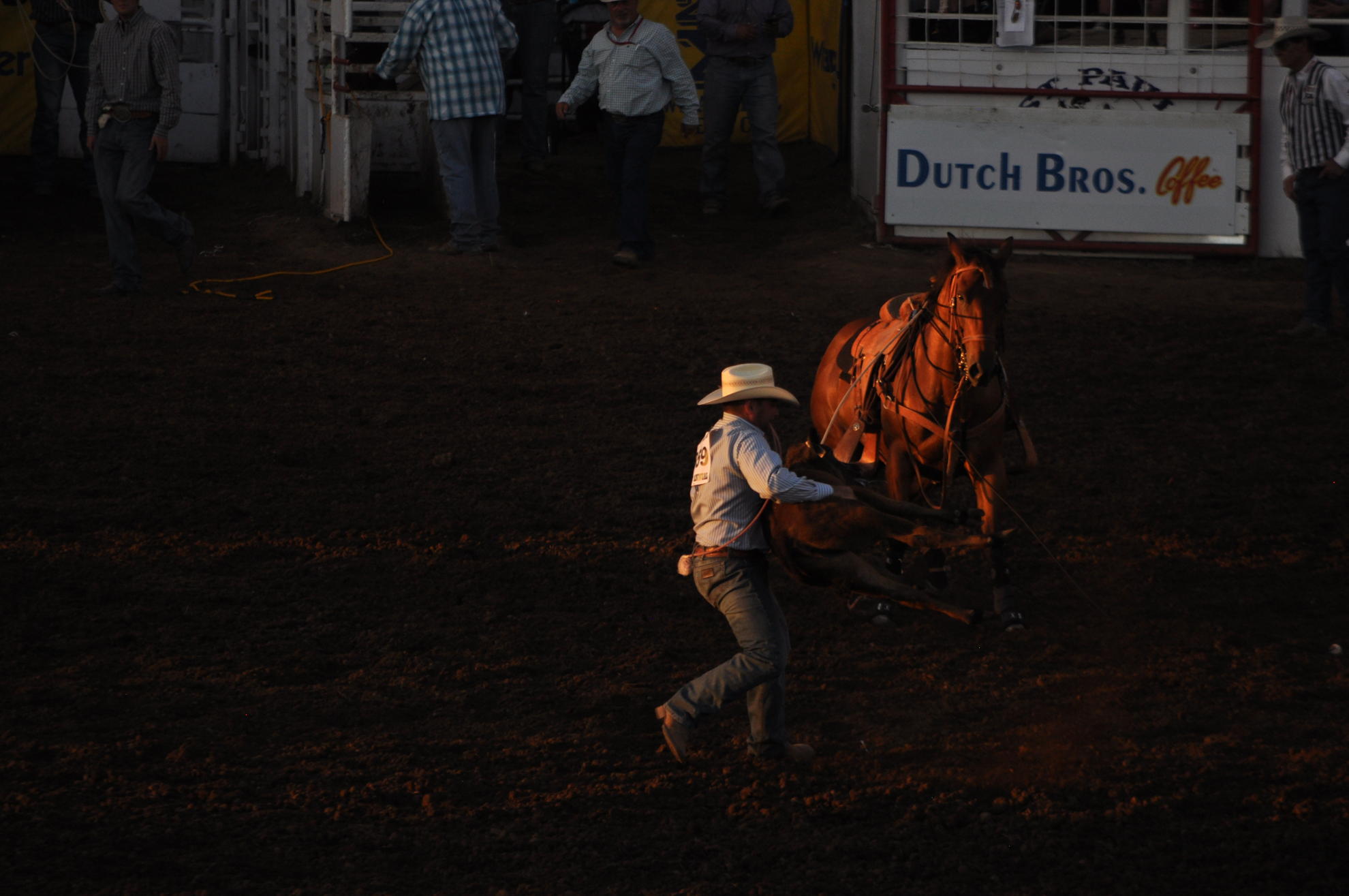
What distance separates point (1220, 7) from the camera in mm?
14352

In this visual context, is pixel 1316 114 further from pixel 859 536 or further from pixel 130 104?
pixel 130 104

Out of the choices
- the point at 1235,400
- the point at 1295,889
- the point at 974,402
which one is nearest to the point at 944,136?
the point at 1235,400

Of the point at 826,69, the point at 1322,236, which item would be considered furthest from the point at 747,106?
the point at 1322,236

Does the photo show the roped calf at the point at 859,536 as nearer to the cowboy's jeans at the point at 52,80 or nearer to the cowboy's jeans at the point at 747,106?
the cowboy's jeans at the point at 747,106

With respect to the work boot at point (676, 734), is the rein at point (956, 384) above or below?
above

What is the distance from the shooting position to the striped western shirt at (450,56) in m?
13.6

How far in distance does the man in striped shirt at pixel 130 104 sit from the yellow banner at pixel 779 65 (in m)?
9.69

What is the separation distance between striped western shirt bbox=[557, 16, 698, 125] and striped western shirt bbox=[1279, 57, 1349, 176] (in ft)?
15.9

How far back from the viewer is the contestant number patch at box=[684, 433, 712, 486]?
18.5ft

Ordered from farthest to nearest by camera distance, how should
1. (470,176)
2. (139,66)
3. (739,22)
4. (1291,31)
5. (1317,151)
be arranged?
(739,22) → (470,176) → (139,66) → (1317,151) → (1291,31)

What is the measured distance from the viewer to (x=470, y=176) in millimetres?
13977

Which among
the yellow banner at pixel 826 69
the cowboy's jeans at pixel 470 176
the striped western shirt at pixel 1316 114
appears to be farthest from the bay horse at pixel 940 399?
the yellow banner at pixel 826 69

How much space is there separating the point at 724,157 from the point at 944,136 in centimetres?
252

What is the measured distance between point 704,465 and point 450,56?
29.2ft
